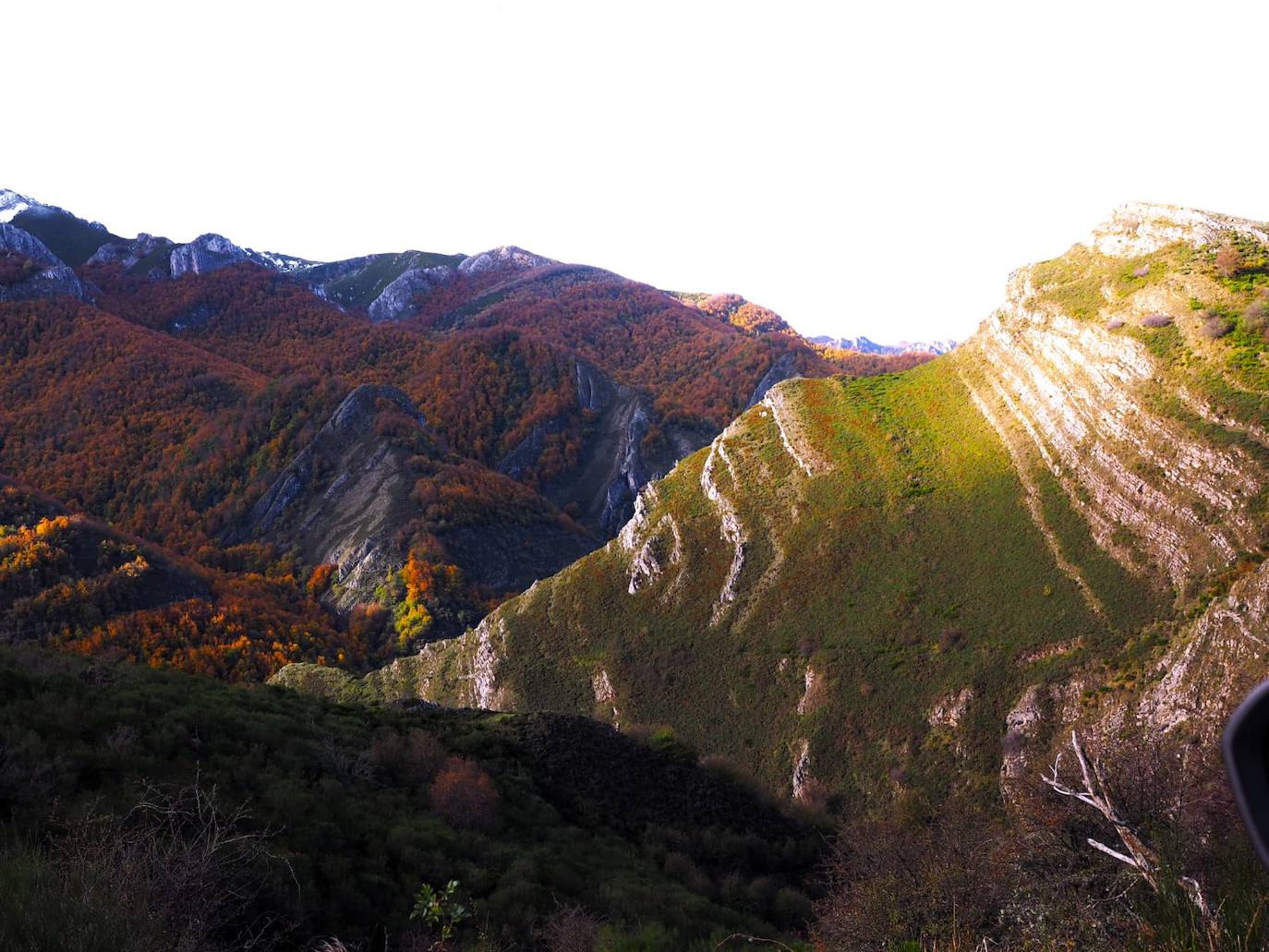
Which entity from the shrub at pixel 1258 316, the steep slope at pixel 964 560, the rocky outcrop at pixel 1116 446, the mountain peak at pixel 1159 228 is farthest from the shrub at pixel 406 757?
the mountain peak at pixel 1159 228

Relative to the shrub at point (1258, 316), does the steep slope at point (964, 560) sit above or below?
below

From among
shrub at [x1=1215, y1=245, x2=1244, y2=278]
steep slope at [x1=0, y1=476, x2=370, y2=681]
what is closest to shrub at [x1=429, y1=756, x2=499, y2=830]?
steep slope at [x1=0, y1=476, x2=370, y2=681]

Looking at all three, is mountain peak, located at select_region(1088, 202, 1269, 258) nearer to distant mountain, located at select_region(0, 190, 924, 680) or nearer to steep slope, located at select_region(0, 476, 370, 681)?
distant mountain, located at select_region(0, 190, 924, 680)

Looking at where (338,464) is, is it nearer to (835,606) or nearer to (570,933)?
(835,606)

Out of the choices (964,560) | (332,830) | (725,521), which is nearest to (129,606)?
(725,521)

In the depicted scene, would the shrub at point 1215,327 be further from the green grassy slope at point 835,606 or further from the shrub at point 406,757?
the shrub at point 406,757

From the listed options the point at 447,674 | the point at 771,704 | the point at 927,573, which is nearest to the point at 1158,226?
the point at 927,573

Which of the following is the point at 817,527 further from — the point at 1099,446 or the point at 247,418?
the point at 247,418
